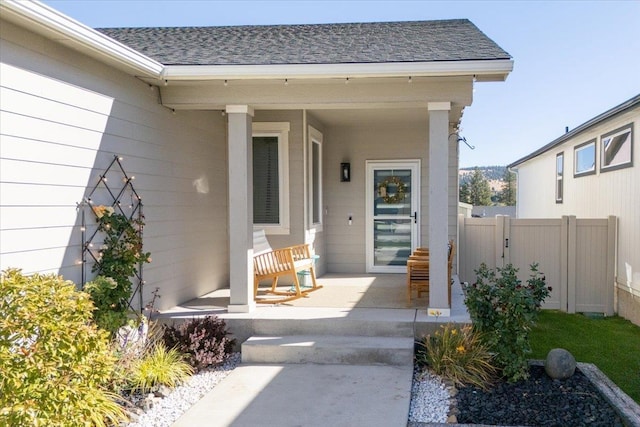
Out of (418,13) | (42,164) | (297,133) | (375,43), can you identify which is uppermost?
(418,13)

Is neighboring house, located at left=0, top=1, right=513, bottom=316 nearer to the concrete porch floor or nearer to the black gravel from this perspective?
the concrete porch floor

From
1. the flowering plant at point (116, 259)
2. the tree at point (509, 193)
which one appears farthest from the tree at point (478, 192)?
the flowering plant at point (116, 259)

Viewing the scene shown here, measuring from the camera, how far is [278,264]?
7.14 meters

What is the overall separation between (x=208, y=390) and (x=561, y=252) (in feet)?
20.8

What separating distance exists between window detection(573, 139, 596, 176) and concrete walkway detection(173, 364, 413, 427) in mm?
6807

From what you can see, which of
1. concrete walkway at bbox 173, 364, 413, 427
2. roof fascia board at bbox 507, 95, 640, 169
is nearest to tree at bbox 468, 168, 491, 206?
roof fascia board at bbox 507, 95, 640, 169

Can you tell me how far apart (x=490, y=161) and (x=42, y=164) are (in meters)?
49.8

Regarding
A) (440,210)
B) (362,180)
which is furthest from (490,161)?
(440,210)

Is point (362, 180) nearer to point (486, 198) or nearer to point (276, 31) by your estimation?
point (276, 31)

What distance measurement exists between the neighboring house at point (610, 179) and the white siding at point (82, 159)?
5931mm

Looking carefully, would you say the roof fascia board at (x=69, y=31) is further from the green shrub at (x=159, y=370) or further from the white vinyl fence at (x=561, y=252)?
the white vinyl fence at (x=561, y=252)

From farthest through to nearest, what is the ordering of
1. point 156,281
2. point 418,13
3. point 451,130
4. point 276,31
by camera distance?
point 418,13 → point 451,130 → point 276,31 → point 156,281

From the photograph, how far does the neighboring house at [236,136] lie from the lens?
180 inches

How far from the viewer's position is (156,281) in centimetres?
644
